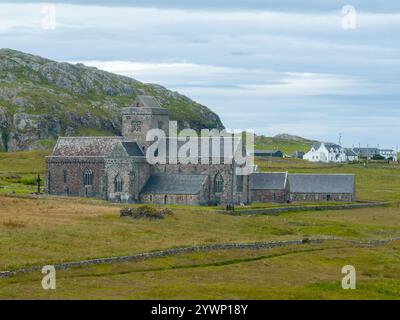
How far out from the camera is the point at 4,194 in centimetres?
10381

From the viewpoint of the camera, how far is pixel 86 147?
396 feet

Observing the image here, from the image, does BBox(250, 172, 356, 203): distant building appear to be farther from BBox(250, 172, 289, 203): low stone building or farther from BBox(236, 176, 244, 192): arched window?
BBox(236, 176, 244, 192): arched window

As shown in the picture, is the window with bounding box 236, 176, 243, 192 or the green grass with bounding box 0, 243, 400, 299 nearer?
the green grass with bounding box 0, 243, 400, 299

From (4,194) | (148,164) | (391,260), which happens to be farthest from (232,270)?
(148,164)

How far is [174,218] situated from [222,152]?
2741 cm

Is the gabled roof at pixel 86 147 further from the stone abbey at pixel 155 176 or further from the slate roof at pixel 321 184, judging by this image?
the slate roof at pixel 321 184

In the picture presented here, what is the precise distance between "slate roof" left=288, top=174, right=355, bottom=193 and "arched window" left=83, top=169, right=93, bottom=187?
29.8 meters

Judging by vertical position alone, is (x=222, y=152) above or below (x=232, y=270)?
above

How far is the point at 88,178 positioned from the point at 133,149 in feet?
27.1

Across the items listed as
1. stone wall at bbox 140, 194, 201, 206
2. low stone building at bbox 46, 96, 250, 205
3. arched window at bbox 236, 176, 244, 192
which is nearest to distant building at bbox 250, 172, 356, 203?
arched window at bbox 236, 176, 244, 192

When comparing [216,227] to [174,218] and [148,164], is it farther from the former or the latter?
[148,164]

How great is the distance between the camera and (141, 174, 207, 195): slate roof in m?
112
